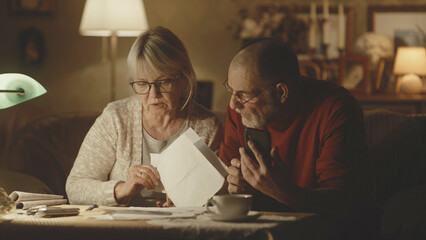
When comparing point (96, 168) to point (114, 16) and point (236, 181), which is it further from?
point (114, 16)

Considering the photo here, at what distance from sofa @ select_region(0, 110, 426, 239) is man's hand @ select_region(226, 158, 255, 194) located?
66 centimetres

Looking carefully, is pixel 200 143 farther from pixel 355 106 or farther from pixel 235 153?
pixel 355 106

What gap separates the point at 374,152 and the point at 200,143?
3.47ft

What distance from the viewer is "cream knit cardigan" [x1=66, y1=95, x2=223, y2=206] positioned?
7.55 ft

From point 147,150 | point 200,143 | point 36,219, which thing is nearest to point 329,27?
point 147,150

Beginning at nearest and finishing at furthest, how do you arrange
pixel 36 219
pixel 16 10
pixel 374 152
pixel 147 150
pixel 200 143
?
1. pixel 36 219
2. pixel 200 143
3. pixel 147 150
4. pixel 374 152
5. pixel 16 10

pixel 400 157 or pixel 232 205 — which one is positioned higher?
pixel 232 205

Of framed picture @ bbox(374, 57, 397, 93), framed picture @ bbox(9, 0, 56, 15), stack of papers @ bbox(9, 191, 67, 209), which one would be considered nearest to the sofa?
stack of papers @ bbox(9, 191, 67, 209)

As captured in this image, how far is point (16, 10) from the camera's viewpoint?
5.18 m

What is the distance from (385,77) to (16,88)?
378cm

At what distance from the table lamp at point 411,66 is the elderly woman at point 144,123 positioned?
8.50ft

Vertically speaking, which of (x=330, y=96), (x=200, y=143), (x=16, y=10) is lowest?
(x=200, y=143)

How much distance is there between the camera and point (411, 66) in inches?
179

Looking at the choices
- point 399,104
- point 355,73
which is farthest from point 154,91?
point 355,73
